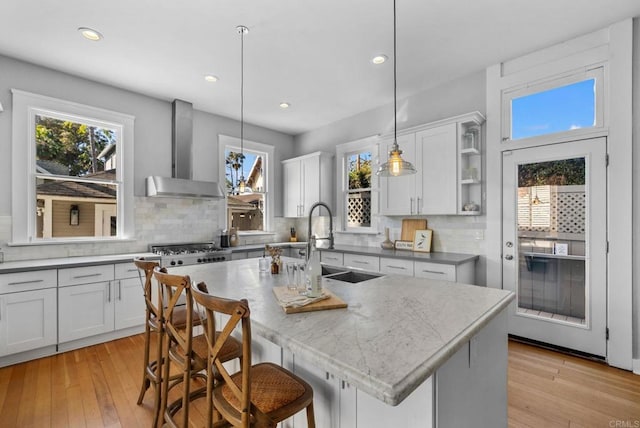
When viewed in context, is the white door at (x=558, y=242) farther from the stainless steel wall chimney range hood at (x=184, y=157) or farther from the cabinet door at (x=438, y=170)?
the stainless steel wall chimney range hood at (x=184, y=157)

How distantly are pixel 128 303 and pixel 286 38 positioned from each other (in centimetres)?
331

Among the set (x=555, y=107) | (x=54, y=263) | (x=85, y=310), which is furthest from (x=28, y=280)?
(x=555, y=107)

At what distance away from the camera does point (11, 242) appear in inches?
125

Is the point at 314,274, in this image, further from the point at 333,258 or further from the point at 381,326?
the point at 333,258

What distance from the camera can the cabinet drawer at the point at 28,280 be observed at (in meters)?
2.76

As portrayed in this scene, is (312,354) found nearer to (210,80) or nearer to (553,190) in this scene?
(553,190)

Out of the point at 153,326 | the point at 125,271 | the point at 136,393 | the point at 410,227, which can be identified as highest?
the point at 410,227

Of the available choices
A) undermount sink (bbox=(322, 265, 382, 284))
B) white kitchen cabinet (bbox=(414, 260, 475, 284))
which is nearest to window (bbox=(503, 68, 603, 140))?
white kitchen cabinet (bbox=(414, 260, 475, 284))

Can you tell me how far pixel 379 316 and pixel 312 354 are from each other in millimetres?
460

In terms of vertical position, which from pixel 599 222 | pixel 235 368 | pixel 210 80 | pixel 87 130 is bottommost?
pixel 235 368

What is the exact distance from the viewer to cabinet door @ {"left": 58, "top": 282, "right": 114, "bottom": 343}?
10.0 feet

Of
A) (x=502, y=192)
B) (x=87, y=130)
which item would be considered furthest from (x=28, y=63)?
(x=502, y=192)

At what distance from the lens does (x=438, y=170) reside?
3658 mm

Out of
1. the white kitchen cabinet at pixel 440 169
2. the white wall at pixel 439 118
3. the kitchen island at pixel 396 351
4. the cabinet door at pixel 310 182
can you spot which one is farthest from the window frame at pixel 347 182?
the kitchen island at pixel 396 351
